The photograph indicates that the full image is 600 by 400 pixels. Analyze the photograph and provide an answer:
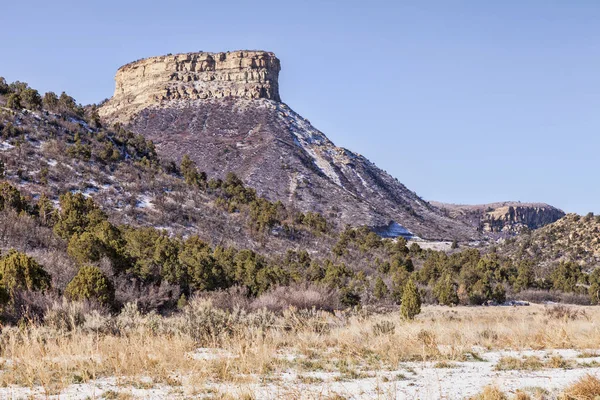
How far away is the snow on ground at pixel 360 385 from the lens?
561cm

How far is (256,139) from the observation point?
85125 mm

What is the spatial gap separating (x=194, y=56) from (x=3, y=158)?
75.1m

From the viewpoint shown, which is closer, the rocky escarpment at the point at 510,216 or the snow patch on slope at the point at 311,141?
the snow patch on slope at the point at 311,141

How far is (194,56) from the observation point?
108 meters

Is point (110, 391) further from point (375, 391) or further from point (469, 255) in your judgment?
point (469, 255)

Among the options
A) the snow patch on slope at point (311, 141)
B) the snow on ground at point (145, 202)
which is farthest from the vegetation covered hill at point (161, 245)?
the snow patch on slope at point (311, 141)

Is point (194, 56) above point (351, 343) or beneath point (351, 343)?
above

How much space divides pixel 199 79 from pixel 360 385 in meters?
105

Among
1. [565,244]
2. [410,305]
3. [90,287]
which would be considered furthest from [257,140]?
[90,287]

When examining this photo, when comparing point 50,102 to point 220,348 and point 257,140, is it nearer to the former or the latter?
point 257,140

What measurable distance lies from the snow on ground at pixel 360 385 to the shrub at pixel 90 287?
9.42 metres

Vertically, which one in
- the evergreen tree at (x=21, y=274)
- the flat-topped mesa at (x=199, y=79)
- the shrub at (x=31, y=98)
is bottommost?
the evergreen tree at (x=21, y=274)

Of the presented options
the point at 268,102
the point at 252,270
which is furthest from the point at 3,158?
the point at 268,102

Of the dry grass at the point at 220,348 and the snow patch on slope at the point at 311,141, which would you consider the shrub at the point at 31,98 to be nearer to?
the snow patch on slope at the point at 311,141
